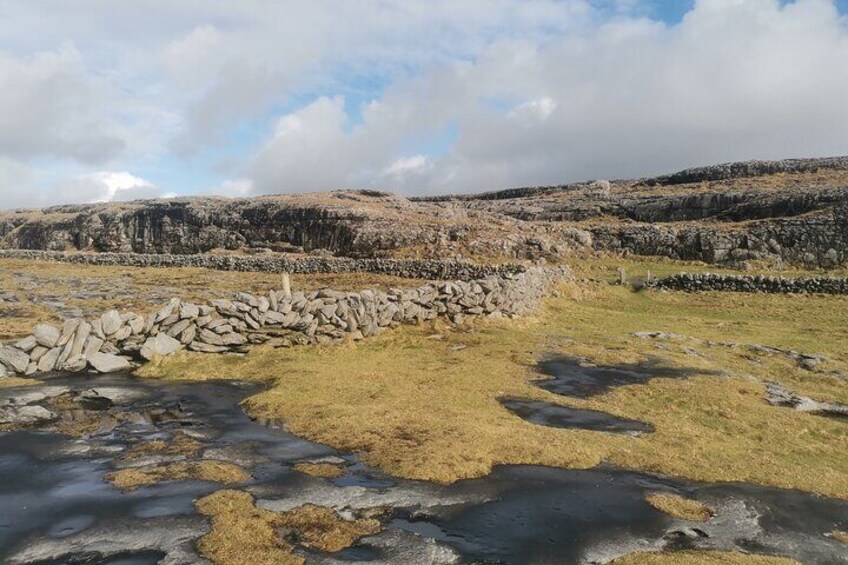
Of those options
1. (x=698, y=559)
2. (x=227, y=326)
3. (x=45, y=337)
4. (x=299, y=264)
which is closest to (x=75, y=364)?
(x=45, y=337)

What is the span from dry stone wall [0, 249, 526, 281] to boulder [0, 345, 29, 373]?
24.7 metres

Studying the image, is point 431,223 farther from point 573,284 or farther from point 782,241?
point 782,241

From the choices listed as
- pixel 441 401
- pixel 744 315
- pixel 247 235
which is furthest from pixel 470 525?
pixel 247 235

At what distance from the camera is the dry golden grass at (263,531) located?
724 centimetres

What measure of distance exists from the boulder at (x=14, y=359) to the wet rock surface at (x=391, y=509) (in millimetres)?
6036

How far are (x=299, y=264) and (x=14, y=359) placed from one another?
36.4 m

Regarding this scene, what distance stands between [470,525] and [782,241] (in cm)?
5255

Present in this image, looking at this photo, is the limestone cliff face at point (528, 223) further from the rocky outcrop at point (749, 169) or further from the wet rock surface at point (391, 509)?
the wet rock surface at point (391, 509)

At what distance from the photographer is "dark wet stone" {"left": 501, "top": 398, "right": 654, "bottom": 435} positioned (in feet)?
43.5

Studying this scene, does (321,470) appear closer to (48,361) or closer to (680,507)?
(680,507)

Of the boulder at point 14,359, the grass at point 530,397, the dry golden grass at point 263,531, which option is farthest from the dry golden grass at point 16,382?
the dry golden grass at point 263,531

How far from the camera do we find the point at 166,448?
11.1m

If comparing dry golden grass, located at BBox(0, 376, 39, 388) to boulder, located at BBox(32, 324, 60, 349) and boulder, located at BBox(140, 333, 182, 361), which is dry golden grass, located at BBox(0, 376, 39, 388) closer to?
boulder, located at BBox(32, 324, 60, 349)

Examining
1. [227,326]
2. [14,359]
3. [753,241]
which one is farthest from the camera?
[753,241]
